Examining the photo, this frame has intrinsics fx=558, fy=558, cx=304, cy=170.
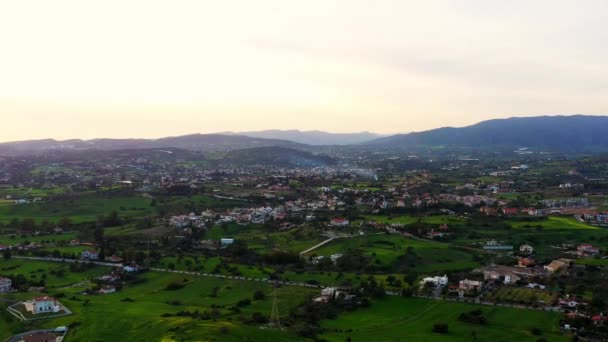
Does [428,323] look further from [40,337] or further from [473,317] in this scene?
[40,337]

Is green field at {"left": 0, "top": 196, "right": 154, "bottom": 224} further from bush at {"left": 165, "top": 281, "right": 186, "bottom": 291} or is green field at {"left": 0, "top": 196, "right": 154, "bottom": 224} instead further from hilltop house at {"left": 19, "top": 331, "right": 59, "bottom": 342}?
hilltop house at {"left": 19, "top": 331, "right": 59, "bottom": 342}

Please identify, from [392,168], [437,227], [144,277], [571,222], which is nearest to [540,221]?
[571,222]

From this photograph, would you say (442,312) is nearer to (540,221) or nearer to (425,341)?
(425,341)

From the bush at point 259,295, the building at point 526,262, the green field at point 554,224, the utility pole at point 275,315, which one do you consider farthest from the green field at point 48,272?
the green field at point 554,224

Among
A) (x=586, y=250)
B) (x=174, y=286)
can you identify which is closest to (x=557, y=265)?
(x=586, y=250)

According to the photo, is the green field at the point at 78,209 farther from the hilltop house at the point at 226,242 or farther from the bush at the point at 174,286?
the bush at the point at 174,286

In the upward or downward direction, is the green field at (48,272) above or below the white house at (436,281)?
below
